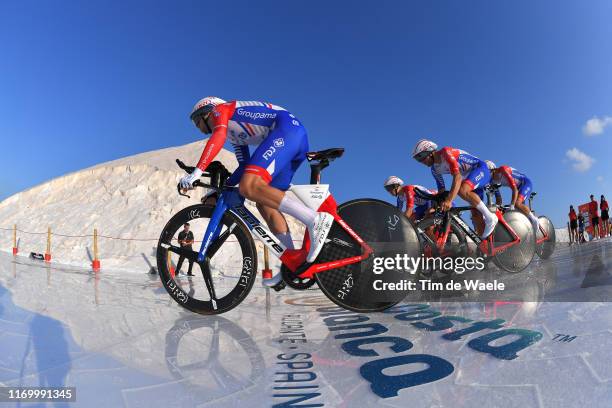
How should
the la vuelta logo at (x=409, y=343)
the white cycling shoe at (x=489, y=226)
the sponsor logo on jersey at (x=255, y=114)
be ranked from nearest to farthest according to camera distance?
the la vuelta logo at (x=409, y=343) < the sponsor logo on jersey at (x=255, y=114) < the white cycling shoe at (x=489, y=226)

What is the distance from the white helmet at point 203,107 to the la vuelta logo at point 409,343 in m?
1.89

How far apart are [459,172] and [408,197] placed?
116 cm

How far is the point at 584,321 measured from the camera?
204 cm

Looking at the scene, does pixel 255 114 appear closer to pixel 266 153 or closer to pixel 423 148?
pixel 266 153

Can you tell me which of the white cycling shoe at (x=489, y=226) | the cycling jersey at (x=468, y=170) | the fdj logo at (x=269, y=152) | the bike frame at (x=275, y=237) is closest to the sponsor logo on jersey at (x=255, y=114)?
the fdj logo at (x=269, y=152)

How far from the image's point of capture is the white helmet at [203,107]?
2969 mm

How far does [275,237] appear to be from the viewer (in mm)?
2902

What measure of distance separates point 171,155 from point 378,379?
35.6 m

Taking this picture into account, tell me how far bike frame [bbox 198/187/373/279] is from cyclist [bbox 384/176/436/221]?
3214 millimetres

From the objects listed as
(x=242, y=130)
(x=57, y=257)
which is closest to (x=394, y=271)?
(x=242, y=130)

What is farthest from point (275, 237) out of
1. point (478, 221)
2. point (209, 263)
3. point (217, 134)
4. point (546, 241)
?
point (546, 241)

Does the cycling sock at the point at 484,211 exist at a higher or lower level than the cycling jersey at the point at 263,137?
lower

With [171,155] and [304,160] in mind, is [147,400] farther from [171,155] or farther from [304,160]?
[171,155]

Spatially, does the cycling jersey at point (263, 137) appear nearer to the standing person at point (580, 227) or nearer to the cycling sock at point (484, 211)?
the cycling sock at point (484, 211)
